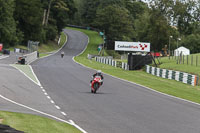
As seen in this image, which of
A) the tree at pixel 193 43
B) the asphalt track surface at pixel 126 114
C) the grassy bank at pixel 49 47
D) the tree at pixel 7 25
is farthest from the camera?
the tree at pixel 193 43

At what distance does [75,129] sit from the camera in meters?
12.2

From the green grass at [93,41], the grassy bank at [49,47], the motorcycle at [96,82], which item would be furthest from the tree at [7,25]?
the motorcycle at [96,82]

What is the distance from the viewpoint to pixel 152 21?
292 ft

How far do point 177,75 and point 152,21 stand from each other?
5073cm

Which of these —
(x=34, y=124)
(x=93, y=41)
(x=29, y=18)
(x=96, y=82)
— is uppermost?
(x=29, y=18)

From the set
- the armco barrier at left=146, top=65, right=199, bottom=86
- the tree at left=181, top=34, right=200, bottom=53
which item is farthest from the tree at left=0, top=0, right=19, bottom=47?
the tree at left=181, top=34, right=200, bottom=53

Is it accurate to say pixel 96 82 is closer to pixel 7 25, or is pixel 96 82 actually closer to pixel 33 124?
pixel 33 124

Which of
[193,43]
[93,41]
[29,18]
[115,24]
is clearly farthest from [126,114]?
[93,41]

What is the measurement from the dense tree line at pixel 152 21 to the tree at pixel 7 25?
2291cm

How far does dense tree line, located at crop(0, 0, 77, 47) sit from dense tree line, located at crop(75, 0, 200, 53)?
41.5ft

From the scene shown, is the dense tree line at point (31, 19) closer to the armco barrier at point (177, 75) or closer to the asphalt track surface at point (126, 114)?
the armco barrier at point (177, 75)

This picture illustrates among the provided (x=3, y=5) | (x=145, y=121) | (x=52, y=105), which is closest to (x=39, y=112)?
(x=52, y=105)

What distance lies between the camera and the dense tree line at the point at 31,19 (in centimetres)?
8681

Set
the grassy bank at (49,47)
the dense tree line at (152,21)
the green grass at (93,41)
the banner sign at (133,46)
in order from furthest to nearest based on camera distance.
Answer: the green grass at (93,41) < the grassy bank at (49,47) < the dense tree line at (152,21) < the banner sign at (133,46)
